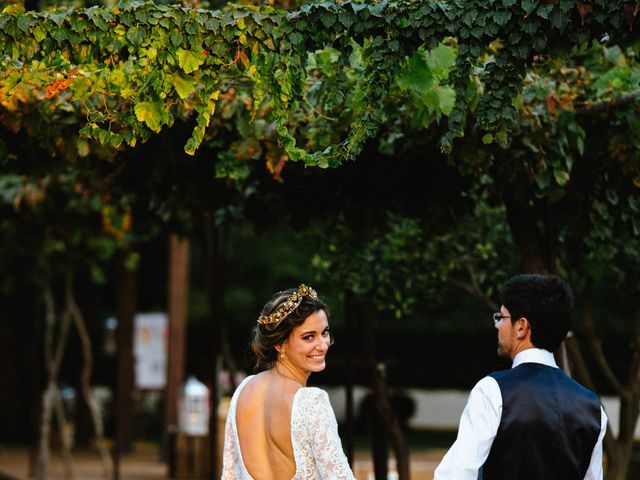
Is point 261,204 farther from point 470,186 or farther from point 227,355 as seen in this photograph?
point 227,355

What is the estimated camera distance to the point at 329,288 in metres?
9.39

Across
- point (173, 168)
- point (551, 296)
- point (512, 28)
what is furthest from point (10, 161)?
point (551, 296)

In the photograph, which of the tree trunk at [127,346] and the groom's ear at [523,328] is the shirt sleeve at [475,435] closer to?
the groom's ear at [523,328]

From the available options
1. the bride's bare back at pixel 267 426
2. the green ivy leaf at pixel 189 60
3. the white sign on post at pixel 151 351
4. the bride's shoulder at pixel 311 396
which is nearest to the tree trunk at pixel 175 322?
the white sign on post at pixel 151 351

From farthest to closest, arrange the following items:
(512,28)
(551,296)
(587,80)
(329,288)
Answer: (329,288) < (587,80) < (512,28) < (551,296)

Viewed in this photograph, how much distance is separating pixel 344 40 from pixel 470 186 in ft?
7.14

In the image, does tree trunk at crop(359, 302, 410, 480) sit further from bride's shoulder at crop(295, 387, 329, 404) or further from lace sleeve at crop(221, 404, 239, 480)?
bride's shoulder at crop(295, 387, 329, 404)

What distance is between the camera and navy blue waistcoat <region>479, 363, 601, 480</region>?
4.05 meters

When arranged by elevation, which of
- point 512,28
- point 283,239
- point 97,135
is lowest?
point 97,135

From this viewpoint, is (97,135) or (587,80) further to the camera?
(587,80)

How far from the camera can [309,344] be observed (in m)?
4.43

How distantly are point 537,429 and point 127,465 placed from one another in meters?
16.1

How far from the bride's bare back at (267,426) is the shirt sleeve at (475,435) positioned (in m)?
0.58

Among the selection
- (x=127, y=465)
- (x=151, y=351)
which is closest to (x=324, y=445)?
(x=151, y=351)
